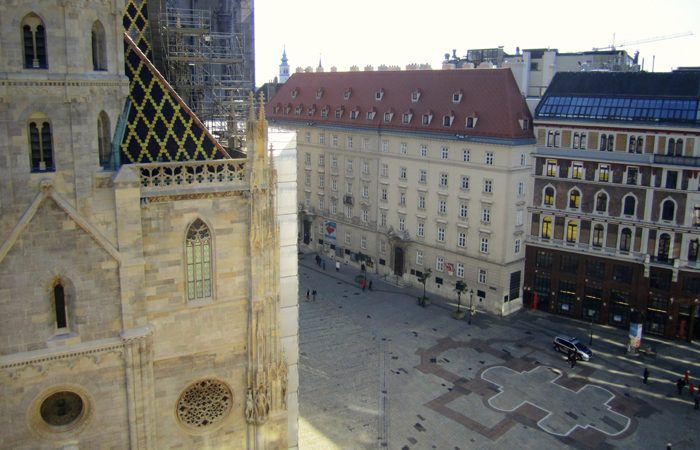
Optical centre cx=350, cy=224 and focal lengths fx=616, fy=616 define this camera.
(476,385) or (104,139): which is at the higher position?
(104,139)

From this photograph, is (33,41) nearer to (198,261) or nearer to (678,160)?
(198,261)

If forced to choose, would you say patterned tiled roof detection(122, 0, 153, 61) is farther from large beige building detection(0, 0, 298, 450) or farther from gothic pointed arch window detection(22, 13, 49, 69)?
gothic pointed arch window detection(22, 13, 49, 69)

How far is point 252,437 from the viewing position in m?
26.6

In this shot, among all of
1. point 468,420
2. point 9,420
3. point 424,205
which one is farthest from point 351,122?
point 9,420

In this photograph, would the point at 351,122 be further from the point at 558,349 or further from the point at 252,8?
the point at 558,349

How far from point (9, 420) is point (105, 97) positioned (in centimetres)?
1224

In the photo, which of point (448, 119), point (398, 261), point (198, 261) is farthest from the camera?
point (398, 261)

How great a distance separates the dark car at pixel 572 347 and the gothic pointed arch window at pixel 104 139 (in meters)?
40.8

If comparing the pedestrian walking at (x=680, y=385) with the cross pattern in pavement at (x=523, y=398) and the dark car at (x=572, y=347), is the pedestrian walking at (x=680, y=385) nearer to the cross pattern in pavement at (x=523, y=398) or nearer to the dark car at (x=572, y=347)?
the cross pattern in pavement at (x=523, y=398)

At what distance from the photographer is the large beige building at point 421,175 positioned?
60.5 metres

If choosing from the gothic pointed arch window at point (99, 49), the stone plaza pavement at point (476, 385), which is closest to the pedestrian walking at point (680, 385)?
the stone plaza pavement at point (476, 385)

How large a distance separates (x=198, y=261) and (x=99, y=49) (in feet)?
29.1

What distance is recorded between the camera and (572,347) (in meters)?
50.9

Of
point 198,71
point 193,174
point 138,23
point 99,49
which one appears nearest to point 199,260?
point 193,174
